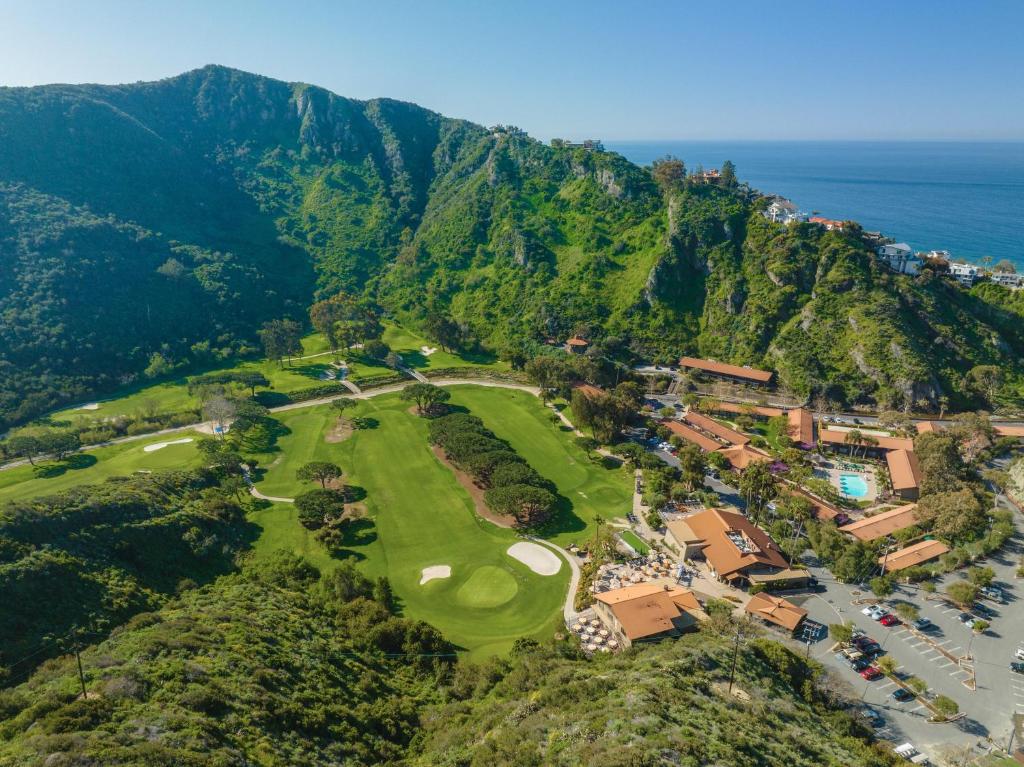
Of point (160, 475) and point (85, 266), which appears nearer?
point (160, 475)

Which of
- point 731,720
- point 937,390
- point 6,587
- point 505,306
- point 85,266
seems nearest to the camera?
point 731,720

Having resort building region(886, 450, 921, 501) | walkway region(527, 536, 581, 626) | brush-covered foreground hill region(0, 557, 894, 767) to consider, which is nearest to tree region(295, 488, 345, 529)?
brush-covered foreground hill region(0, 557, 894, 767)

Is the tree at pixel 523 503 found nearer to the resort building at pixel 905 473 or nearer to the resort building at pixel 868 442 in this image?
the resort building at pixel 905 473

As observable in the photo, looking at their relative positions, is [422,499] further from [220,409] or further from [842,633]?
[842,633]

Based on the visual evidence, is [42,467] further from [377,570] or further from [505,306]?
[505,306]

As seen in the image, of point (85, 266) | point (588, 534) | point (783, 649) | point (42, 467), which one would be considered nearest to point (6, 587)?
point (42, 467)
